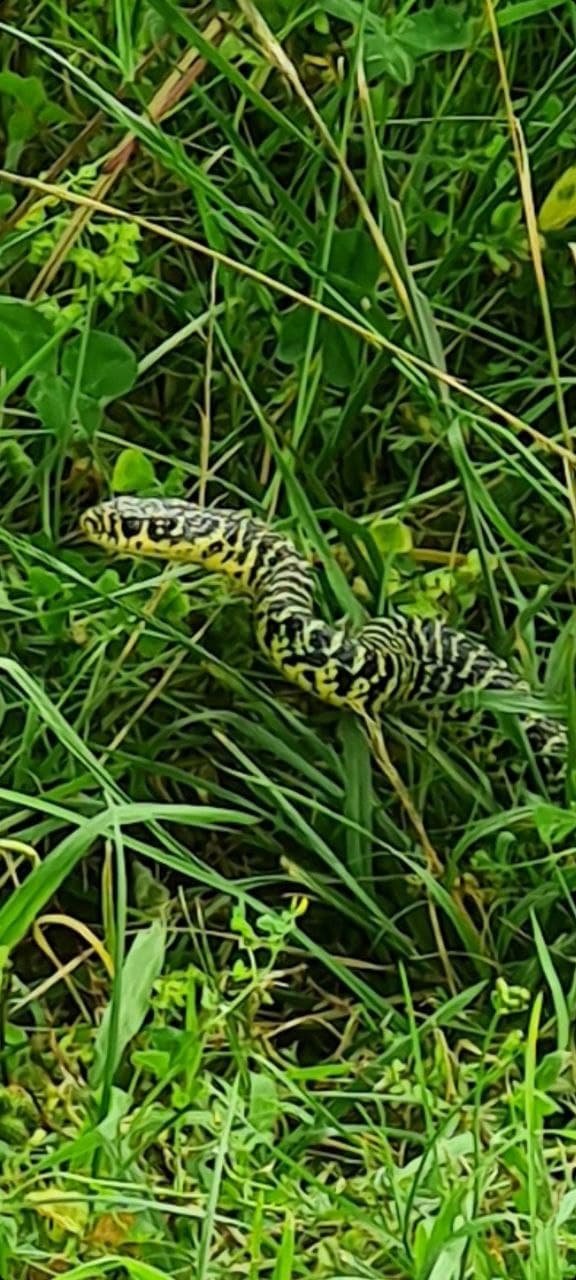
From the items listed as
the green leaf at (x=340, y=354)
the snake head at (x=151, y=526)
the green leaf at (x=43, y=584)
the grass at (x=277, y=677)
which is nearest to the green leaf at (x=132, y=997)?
the grass at (x=277, y=677)

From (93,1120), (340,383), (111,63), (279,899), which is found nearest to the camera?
(93,1120)

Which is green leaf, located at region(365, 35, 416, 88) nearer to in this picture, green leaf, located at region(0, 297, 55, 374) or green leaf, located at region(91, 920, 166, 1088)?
green leaf, located at region(0, 297, 55, 374)

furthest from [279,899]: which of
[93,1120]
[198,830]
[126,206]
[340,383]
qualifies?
[126,206]

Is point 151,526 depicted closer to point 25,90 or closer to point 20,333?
point 20,333

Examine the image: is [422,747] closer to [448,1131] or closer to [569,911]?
[569,911]

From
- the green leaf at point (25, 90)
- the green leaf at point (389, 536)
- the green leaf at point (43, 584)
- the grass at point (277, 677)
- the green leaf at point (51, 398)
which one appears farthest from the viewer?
the green leaf at point (25, 90)

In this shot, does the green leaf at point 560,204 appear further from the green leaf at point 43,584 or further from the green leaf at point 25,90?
the green leaf at point 43,584

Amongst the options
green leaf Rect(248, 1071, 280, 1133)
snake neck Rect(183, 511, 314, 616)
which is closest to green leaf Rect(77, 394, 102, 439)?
snake neck Rect(183, 511, 314, 616)
